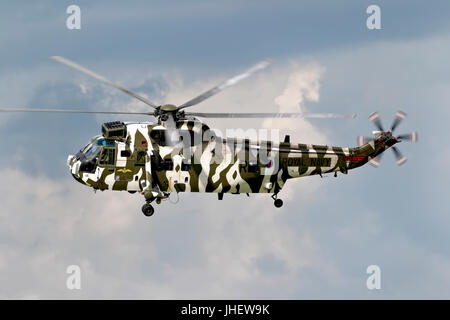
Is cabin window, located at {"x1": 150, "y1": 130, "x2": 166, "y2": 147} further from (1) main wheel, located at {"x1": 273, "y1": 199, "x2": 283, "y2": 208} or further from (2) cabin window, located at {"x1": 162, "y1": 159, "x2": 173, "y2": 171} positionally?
(1) main wheel, located at {"x1": 273, "y1": 199, "x2": 283, "y2": 208}

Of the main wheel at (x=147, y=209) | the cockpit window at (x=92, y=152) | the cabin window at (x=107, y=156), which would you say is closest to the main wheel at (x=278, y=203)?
the main wheel at (x=147, y=209)

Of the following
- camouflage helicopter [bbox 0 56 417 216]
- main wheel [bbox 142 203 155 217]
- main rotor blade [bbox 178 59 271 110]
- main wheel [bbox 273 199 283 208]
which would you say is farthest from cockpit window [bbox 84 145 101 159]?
main wheel [bbox 273 199 283 208]

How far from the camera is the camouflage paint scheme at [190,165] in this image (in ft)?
147

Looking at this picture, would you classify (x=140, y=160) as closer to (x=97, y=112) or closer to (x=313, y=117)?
(x=97, y=112)

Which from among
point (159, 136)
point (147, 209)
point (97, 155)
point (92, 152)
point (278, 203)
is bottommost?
point (147, 209)

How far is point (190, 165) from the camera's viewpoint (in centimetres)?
4522

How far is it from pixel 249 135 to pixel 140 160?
7.48 meters

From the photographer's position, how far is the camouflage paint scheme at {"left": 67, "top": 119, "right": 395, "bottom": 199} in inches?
1763

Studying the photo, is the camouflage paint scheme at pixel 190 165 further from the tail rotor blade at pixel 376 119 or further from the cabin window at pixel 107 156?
the tail rotor blade at pixel 376 119

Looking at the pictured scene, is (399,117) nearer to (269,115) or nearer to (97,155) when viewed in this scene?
(269,115)

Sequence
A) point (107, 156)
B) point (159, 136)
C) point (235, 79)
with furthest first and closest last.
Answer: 1. point (107, 156)
2. point (159, 136)
3. point (235, 79)

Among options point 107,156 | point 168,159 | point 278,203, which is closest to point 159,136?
point 168,159

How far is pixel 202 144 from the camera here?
45.0 m

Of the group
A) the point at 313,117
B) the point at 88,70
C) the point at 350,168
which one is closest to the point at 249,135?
the point at 313,117
